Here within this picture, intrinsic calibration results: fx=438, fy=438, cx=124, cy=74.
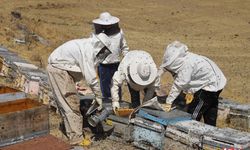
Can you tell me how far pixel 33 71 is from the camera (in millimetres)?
8938

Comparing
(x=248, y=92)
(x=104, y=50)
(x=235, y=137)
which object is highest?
(x=104, y=50)

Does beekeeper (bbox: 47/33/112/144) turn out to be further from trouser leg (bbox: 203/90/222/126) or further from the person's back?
trouser leg (bbox: 203/90/222/126)

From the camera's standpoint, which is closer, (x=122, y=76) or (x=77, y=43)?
(x=77, y=43)

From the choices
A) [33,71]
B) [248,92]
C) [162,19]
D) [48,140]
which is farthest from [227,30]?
[48,140]

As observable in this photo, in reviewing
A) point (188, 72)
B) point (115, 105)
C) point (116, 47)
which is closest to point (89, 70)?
point (115, 105)

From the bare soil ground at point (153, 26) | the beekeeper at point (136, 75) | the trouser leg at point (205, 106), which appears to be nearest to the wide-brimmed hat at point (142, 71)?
the beekeeper at point (136, 75)

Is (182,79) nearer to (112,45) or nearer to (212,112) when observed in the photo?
(212,112)

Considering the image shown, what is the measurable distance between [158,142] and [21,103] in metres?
1.99

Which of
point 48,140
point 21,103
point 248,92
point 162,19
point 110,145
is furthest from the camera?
point 162,19

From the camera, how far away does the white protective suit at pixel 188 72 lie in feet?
21.2

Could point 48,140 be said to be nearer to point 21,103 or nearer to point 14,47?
point 21,103

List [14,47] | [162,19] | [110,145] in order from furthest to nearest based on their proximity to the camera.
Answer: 1. [162,19]
2. [14,47]
3. [110,145]

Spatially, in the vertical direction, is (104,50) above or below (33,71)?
above

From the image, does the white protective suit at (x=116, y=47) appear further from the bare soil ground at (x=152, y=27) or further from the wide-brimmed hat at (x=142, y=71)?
the bare soil ground at (x=152, y=27)
